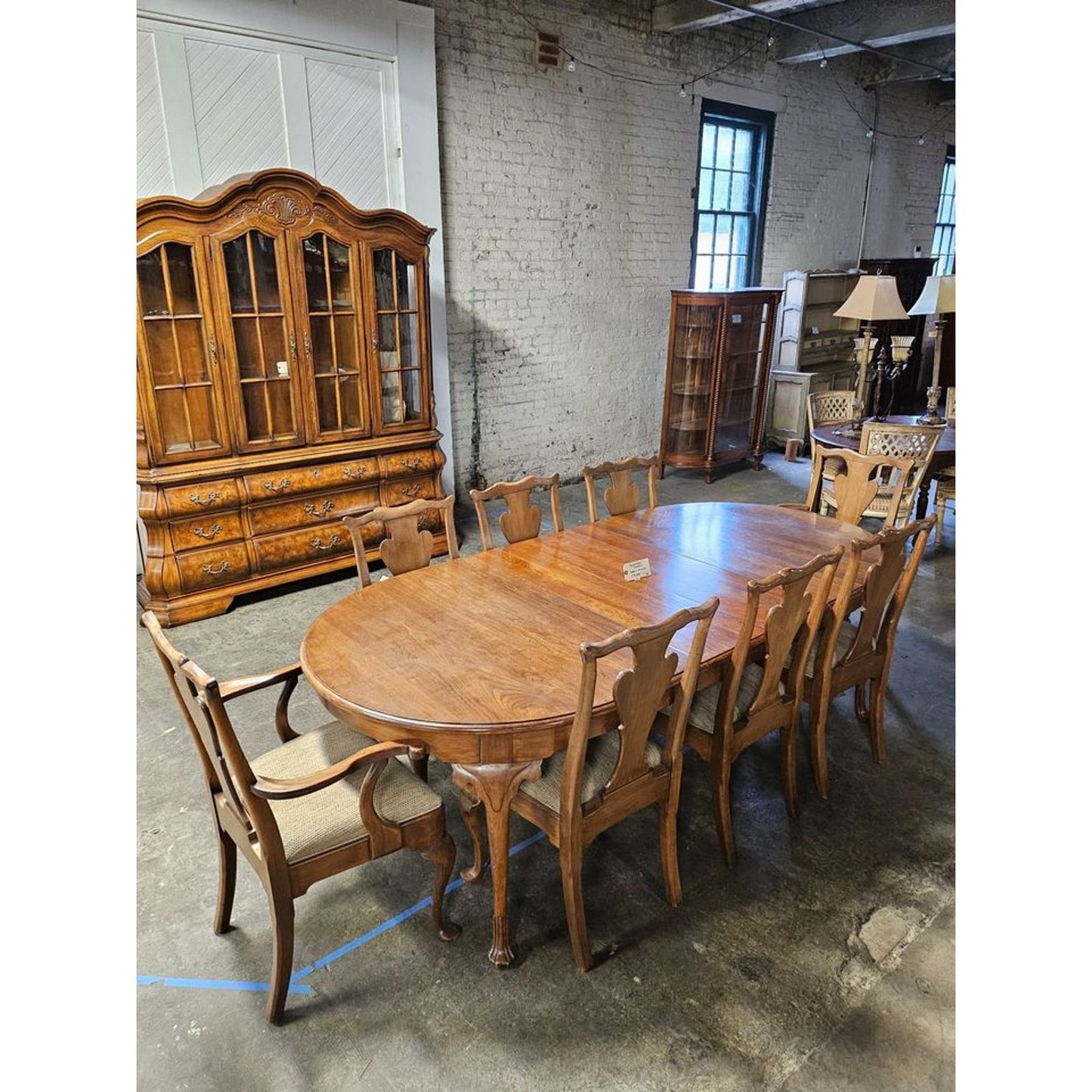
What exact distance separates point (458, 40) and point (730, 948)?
5.22 m

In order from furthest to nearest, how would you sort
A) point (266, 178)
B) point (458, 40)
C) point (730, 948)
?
point (458, 40) < point (266, 178) < point (730, 948)

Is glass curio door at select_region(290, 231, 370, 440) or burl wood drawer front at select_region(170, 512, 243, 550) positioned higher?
glass curio door at select_region(290, 231, 370, 440)

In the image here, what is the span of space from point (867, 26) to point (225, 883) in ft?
23.0

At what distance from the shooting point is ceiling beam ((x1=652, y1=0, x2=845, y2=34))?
485 centimetres

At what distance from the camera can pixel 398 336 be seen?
429 cm

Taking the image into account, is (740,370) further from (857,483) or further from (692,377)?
(857,483)

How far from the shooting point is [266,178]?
3.54 m

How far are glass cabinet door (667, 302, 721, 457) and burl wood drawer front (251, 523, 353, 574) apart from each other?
3.36 metres

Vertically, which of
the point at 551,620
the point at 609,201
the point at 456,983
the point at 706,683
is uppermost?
the point at 609,201

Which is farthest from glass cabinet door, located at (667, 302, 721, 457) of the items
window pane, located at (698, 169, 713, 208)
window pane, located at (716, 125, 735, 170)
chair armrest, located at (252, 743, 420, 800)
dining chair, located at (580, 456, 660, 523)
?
chair armrest, located at (252, 743, 420, 800)

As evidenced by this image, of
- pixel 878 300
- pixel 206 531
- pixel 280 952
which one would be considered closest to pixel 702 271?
pixel 878 300

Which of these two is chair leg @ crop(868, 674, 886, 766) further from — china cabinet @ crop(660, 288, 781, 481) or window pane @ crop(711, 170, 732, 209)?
window pane @ crop(711, 170, 732, 209)

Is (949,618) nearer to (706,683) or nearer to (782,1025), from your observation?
(706,683)
